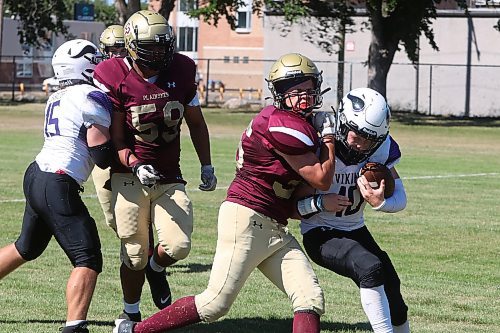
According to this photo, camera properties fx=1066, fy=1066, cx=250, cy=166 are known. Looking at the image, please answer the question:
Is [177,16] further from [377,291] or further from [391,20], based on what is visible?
[377,291]

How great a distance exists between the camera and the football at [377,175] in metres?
5.38

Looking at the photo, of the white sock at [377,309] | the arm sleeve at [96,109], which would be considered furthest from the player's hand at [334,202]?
the arm sleeve at [96,109]

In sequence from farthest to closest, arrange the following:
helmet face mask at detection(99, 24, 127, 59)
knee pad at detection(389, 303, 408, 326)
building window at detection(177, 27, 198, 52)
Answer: building window at detection(177, 27, 198, 52) → helmet face mask at detection(99, 24, 127, 59) → knee pad at detection(389, 303, 408, 326)

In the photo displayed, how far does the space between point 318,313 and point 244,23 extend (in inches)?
2691

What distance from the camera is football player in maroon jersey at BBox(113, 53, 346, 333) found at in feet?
17.2

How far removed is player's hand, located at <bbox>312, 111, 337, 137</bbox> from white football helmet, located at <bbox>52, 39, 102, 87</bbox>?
158 cm

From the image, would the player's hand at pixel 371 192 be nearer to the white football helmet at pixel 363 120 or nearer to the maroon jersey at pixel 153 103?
the white football helmet at pixel 363 120

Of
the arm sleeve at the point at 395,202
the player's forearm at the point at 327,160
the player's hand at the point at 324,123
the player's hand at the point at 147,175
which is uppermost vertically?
the player's hand at the point at 324,123

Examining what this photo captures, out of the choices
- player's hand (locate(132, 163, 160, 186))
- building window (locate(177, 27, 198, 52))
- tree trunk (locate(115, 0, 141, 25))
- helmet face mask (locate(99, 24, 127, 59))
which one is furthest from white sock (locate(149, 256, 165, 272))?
building window (locate(177, 27, 198, 52))

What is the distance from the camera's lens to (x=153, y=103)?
20.5 feet

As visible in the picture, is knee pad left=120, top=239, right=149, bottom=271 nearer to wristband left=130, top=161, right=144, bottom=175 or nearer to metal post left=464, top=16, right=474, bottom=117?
wristband left=130, top=161, right=144, bottom=175

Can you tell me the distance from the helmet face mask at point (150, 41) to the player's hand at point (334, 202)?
1408 mm

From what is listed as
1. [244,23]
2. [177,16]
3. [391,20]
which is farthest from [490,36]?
[177,16]

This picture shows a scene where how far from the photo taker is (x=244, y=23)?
7281 cm
